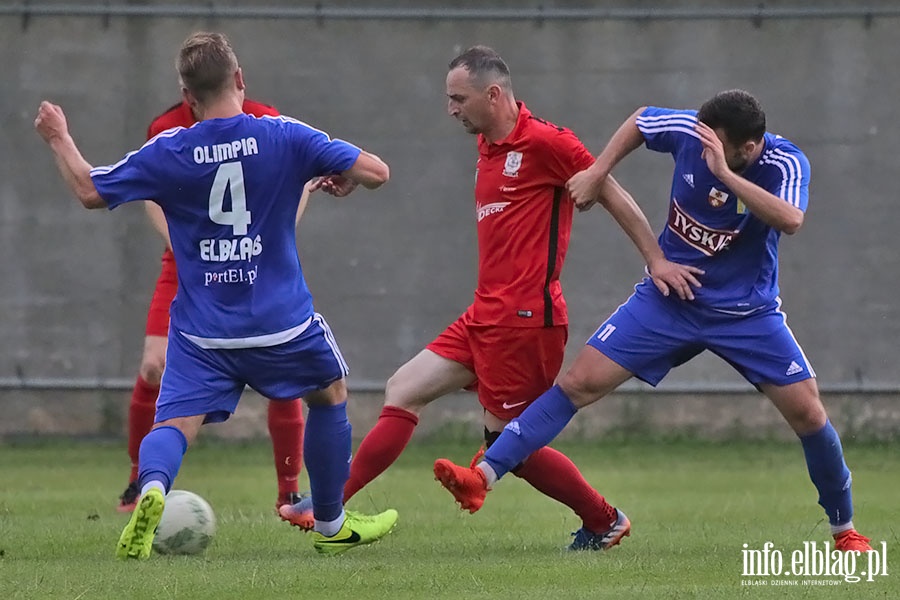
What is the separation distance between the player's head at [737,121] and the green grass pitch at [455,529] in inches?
63.6

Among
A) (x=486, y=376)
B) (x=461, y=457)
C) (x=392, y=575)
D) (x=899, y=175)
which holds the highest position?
(x=899, y=175)

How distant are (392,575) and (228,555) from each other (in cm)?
99

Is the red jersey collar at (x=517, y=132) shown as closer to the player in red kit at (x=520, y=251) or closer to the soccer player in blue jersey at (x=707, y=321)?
the player in red kit at (x=520, y=251)

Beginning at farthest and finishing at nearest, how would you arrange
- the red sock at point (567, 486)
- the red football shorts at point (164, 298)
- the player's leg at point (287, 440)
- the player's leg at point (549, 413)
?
the red football shorts at point (164, 298), the player's leg at point (287, 440), the red sock at point (567, 486), the player's leg at point (549, 413)

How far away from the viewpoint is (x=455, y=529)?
24.8 ft

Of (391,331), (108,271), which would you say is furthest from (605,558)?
(108,271)

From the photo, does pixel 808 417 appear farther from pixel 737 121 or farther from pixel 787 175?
pixel 737 121

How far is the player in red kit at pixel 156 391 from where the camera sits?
7582 mm

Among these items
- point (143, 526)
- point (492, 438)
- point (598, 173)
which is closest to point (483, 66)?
point (598, 173)

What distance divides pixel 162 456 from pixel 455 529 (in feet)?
7.30

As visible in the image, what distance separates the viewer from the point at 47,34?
12.3m

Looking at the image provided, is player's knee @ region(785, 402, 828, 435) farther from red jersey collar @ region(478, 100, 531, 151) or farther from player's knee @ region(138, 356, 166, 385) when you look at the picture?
player's knee @ region(138, 356, 166, 385)

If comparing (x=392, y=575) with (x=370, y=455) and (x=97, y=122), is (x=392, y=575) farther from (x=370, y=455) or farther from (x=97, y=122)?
(x=97, y=122)

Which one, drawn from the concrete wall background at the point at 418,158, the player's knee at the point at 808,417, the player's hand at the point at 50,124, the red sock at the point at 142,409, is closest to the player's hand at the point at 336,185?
the player's hand at the point at 50,124
